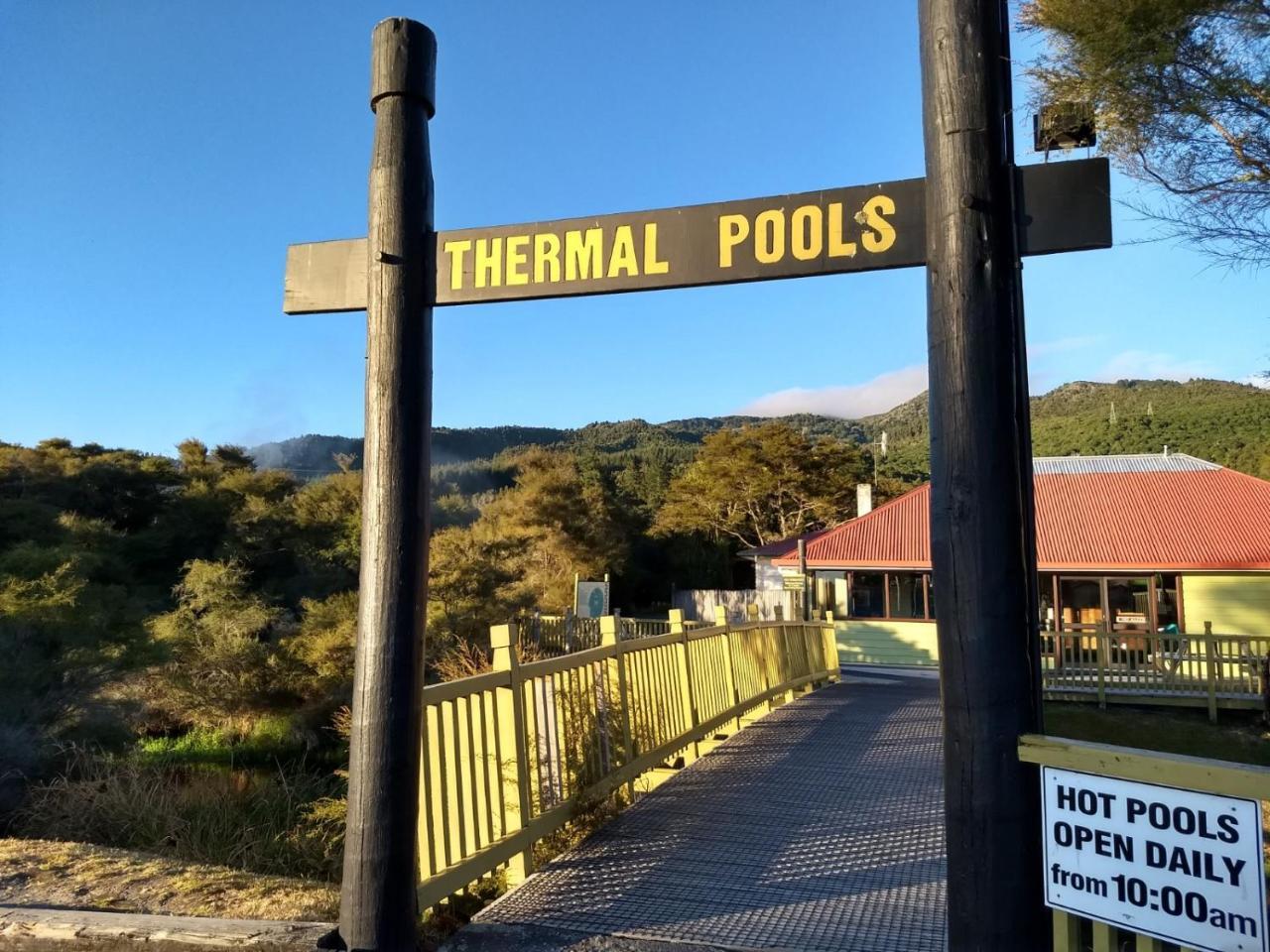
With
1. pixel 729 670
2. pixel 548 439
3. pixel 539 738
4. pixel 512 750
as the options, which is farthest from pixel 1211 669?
pixel 548 439

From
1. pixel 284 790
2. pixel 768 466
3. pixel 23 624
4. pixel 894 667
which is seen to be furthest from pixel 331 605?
pixel 768 466

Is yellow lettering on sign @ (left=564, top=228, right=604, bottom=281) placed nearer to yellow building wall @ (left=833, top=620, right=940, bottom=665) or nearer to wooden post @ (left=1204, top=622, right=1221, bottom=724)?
wooden post @ (left=1204, top=622, right=1221, bottom=724)

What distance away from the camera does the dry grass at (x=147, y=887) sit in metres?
3.89

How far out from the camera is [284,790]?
24.6 feet

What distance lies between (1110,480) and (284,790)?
Answer: 24.8 meters

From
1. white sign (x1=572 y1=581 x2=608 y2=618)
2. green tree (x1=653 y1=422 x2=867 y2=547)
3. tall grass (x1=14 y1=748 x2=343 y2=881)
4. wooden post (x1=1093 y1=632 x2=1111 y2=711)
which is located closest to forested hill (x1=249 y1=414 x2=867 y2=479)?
green tree (x1=653 y1=422 x2=867 y2=547)

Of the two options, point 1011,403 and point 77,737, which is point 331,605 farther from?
point 1011,403

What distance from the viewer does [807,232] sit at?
3.18m

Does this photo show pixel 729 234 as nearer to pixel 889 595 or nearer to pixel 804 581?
pixel 804 581

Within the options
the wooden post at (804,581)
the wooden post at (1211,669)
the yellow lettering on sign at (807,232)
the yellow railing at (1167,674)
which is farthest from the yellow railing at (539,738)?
the wooden post at (804,581)

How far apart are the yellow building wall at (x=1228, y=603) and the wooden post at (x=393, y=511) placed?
2269 centimetres

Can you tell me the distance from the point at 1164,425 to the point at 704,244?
265ft

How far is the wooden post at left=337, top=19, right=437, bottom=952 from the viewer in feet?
10.7

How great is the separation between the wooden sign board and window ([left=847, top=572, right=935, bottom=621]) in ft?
75.6
